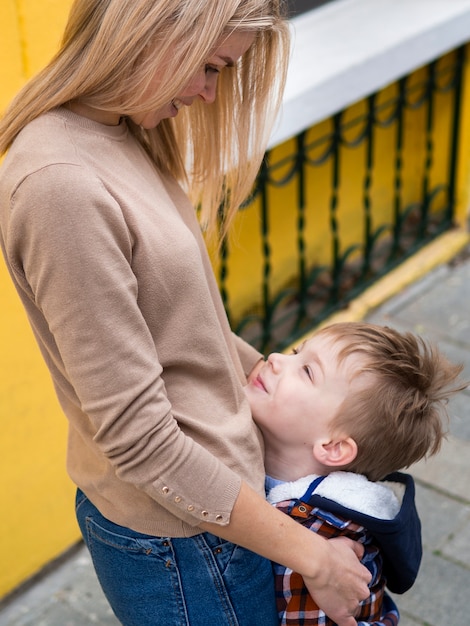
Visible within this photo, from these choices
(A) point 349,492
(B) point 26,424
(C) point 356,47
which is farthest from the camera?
(C) point 356,47

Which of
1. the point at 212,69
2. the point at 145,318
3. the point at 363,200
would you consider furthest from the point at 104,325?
the point at 363,200

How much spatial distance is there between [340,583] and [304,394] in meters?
0.36

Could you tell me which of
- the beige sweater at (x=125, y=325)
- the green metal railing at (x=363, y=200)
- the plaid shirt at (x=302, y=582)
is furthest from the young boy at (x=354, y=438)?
the green metal railing at (x=363, y=200)

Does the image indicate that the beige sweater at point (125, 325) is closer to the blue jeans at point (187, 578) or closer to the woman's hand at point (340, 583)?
the blue jeans at point (187, 578)

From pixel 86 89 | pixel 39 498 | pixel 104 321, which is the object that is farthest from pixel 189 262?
pixel 39 498

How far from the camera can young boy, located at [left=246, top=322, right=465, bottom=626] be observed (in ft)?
5.49

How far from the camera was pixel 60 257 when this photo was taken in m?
1.30

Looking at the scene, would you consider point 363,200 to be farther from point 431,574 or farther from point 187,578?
point 187,578

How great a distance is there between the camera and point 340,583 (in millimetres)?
1579

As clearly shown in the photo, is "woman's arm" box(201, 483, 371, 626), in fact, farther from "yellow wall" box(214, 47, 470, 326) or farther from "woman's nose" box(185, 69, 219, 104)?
"yellow wall" box(214, 47, 470, 326)

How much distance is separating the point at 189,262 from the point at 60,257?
25cm

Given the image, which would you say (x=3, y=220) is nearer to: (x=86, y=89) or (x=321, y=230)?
(x=86, y=89)

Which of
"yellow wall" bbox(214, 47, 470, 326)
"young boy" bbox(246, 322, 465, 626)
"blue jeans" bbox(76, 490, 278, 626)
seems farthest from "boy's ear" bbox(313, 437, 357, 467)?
"yellow wall" bbox(214, 47, 470, 326)

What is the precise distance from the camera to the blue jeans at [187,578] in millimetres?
1575
